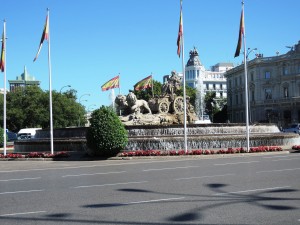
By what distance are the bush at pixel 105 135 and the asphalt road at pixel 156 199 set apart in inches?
321

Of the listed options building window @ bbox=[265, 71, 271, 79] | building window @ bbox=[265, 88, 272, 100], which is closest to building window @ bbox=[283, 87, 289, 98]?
building window @ bbox=[265, 88, 272, 100]

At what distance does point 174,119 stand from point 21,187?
72.2 ft

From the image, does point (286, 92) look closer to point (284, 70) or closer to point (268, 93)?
point (268, 93)

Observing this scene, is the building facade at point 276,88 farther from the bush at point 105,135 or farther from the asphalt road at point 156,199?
the asphalt road at point 156,199

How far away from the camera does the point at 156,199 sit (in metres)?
9.33

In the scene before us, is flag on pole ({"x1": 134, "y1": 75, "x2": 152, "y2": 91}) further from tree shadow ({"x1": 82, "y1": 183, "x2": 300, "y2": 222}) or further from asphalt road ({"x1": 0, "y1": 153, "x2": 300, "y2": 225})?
tree shadow ({"x1": 82, "y1": 183, "x2": 300, "y2": 222})

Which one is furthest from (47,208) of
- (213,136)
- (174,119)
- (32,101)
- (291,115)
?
(291,115)

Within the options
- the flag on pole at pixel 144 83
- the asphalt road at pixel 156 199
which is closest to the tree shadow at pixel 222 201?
the asphalt road at pixel 156 199

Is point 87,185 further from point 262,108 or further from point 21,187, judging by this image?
point 262,108

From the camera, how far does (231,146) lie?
85.8 ft

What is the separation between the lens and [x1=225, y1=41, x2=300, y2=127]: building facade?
86500 mm

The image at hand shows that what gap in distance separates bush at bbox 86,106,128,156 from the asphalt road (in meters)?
8.15

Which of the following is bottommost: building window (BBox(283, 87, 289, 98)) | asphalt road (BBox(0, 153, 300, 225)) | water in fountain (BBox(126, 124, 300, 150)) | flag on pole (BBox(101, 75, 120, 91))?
asphalt road (BBox(0, 153, 300, 225))

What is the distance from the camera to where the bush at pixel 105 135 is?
22.4m
